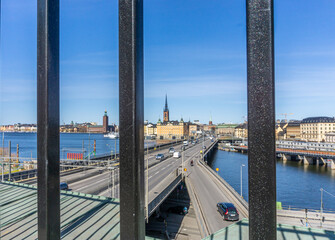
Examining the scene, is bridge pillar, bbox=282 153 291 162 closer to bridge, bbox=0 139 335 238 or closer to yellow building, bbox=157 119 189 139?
bridge, bbox=0 139 335 238

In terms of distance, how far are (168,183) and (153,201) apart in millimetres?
4593

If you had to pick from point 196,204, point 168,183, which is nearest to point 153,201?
point 196,204

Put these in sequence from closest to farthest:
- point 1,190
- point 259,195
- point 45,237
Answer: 1. point 259,195
2. point 45,237
3. point 1,190

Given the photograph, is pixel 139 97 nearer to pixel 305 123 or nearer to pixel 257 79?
pixel 257 79

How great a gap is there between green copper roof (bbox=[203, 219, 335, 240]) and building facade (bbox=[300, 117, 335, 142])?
10399 centimetres

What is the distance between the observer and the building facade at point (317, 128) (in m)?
91.2

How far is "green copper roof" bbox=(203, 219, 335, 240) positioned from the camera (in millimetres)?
2935

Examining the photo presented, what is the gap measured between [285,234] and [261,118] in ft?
9.70

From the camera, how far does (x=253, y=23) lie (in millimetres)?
836

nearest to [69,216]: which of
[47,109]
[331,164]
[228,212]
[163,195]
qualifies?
[47,109]

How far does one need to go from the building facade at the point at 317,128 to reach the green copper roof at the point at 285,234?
341ft

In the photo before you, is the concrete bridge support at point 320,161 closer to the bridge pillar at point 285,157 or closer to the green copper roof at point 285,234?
the bridge pillar at point 285,157

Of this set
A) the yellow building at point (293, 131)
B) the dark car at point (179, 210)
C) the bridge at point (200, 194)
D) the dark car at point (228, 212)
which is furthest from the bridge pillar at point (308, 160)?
the yellow building at point (293, 131)

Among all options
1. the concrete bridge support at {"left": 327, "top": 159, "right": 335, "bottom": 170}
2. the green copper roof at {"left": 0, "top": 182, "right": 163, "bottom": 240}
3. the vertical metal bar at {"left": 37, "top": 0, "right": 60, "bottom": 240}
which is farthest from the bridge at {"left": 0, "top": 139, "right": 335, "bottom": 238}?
the concrete bridge support at {"left": 327, "top": 159, "right": 335, "bottom": 170}
